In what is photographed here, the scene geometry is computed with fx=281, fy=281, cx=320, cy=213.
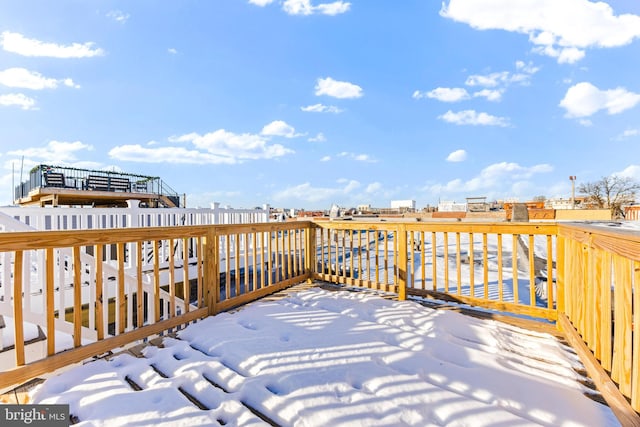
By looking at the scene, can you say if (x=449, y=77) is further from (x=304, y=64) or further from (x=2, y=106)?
(x=2, y=106)

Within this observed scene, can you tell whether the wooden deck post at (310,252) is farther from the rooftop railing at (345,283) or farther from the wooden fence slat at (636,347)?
the wooden fence slat at (636,347)

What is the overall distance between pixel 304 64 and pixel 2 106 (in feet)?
40.9

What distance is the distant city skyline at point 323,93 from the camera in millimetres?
8297

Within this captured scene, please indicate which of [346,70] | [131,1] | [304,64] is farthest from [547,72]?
[131,1]

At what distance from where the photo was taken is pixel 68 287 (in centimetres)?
403

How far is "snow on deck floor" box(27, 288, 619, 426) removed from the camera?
1400mm

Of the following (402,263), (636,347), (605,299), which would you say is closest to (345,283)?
(402,263)

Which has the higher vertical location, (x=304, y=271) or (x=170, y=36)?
(x=170, y=36)

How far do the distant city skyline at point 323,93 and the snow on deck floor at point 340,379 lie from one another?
6379mm

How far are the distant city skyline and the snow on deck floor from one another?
6.38 m

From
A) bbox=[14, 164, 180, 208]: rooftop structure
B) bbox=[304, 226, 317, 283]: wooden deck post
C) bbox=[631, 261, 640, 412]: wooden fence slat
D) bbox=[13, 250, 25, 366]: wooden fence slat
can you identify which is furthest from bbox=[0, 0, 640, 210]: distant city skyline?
bbox=[631, 261, 640, 412]: wooden fence slat

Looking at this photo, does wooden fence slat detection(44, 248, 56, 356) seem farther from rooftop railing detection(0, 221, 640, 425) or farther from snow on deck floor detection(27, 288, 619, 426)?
snow on deck floor detection(27, 288, 619, 426)

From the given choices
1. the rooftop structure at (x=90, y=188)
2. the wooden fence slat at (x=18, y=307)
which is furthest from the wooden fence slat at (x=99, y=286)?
the rooftop structure at (x=90, y=188)

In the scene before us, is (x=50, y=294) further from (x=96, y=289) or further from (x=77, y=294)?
(x=96, y=289)
